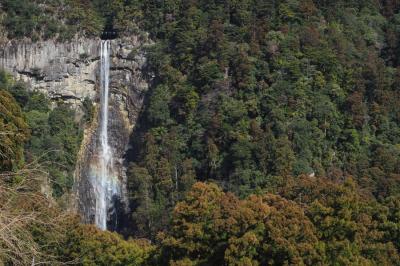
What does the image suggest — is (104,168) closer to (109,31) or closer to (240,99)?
(240,99)

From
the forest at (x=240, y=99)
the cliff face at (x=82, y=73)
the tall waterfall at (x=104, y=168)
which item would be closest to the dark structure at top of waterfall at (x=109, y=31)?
the forest at (x=240, y=99)

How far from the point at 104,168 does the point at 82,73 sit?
8916 mm

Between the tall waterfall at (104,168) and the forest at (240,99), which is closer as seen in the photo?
the forest at (240,99)

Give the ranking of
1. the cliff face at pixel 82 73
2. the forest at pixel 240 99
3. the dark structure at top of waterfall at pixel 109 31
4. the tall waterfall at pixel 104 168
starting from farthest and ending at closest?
the dark structure at top of waterfall at pixel 109 31, the cliff face at pixel 82 73, the tall waterfall at pixel 104 168, the forest at pixel 240 99

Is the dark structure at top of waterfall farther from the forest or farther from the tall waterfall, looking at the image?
the tall waterfall

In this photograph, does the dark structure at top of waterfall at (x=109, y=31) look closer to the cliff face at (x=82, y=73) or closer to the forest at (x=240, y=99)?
the forest at (x=240, y=99)

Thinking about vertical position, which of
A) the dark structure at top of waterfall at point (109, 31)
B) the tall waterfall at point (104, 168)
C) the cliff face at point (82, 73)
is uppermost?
the dark structure at top of waterfall at point (109, 31)

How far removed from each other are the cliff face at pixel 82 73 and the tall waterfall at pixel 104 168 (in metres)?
0.45

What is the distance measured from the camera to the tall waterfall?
46844 millimetres

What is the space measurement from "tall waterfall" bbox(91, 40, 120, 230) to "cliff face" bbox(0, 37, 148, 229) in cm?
45

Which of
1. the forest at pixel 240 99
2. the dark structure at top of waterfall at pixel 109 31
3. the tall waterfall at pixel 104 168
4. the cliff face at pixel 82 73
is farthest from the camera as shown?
the dark structure at top of waterfall at pixel 109 31

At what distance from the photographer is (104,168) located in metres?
49.1

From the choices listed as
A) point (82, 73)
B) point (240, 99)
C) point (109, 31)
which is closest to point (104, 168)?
point (82, 73)

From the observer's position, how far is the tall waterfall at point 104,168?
46.8 metres
